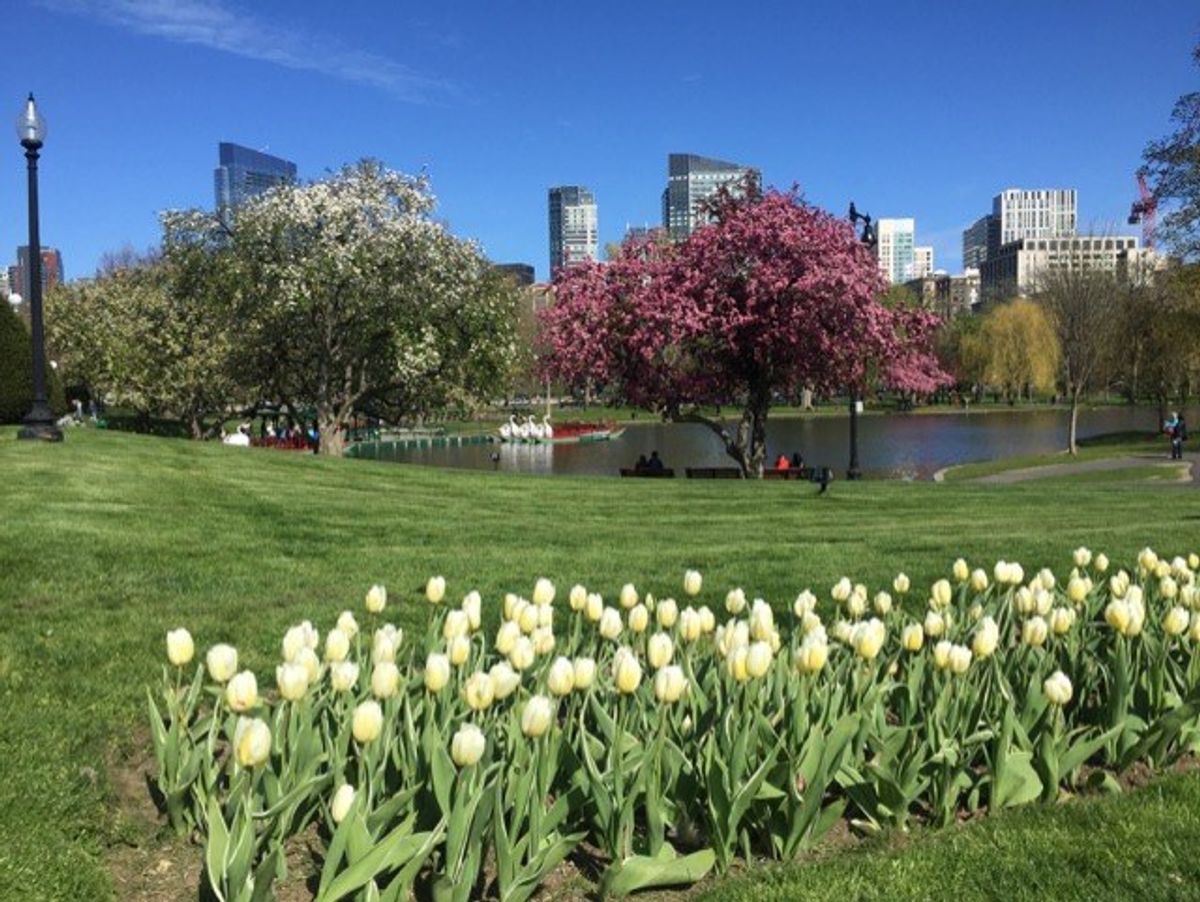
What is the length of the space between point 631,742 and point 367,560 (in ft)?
18.5

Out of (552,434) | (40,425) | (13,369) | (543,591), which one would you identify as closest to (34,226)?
(40,425)

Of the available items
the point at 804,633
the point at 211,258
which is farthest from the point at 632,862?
the point at 211,258

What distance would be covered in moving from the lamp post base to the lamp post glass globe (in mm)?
4090

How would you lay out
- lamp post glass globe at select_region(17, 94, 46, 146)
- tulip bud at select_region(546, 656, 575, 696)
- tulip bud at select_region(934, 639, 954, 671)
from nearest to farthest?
tulip bud at select_region(546, 656, 575, 696) < tulip bud at select_region(934, 639, 954, 671) < lamp post glass globe at select_region(17, 94, 46, 146)

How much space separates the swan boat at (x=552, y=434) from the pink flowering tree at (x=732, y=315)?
124 feet

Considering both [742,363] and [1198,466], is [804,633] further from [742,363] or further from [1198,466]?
[1198,466]

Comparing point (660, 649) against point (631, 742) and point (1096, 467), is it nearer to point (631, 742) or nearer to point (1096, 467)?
point (631, 742)

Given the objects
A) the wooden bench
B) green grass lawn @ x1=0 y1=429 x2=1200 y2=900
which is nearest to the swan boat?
the wooden bench

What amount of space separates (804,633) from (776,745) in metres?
0.96

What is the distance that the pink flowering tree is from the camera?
20.8 m

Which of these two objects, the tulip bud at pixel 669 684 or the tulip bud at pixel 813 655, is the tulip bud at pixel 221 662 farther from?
the tulip bud at pixel 813 655

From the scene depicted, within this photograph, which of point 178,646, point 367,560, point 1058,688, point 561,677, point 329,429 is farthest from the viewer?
point 329,429

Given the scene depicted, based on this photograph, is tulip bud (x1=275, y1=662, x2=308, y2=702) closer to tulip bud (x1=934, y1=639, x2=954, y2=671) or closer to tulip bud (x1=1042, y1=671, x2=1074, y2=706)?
tulip bud (x1=934, y1=639, x2=954, y2=671)

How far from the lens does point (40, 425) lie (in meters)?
16.9
